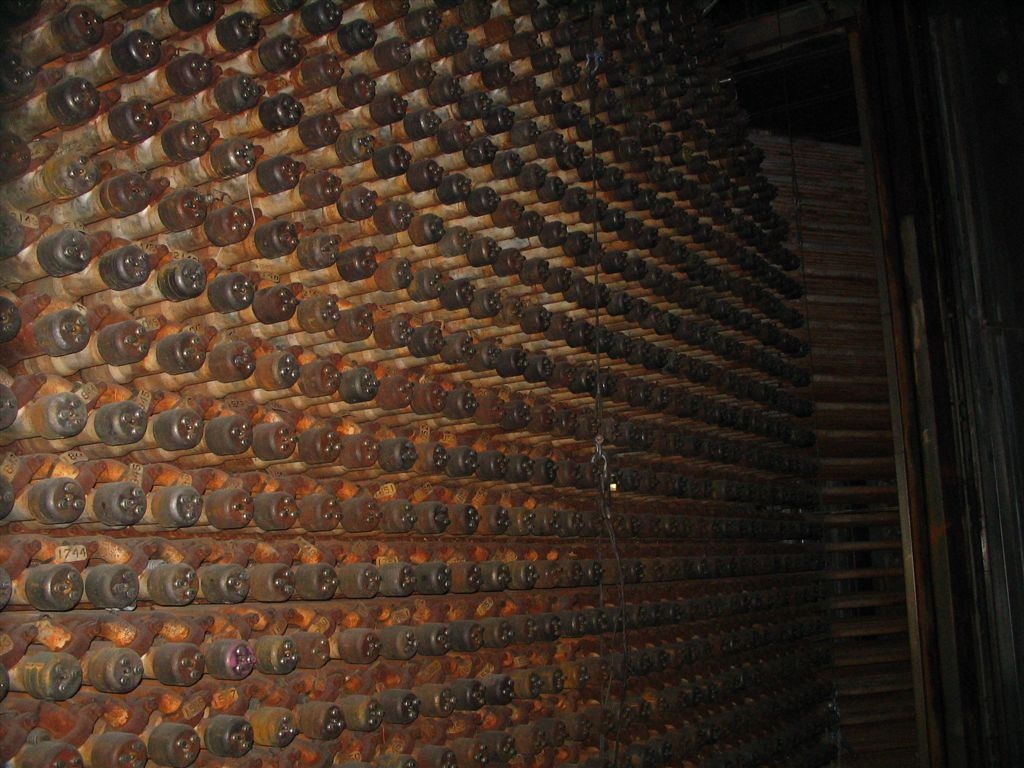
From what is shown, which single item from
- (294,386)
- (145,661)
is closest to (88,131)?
(294,386)

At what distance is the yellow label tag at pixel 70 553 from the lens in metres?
1.74

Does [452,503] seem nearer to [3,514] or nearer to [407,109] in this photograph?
[407,109]

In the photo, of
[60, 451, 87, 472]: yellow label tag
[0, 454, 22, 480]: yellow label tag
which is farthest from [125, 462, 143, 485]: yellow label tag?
[0, 454, 22, 480]: yellow label tag

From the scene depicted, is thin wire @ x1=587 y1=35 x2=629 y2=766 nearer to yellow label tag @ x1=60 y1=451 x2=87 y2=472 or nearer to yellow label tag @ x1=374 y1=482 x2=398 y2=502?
yellow label tag @ x1=374 y1=482 x2=398 y2=502

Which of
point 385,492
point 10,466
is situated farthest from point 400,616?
point 10,466

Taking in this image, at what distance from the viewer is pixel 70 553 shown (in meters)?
1.76

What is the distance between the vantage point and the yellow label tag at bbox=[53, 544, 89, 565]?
1738 millimetres

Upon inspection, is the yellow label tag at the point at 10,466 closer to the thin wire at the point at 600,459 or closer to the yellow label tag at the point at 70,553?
the yellow label tag at the point at 70,553

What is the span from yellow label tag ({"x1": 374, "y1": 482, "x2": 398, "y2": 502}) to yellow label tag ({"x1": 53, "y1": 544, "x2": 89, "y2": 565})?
2.78 ft

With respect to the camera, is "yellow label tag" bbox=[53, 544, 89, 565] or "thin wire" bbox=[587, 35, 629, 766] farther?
"thin wire" bbox=[587, 35, 629, 766]

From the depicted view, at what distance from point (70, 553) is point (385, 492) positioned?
2.96 feet

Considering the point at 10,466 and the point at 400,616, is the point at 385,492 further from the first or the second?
the point at 10,466

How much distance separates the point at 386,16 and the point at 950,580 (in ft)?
13.2

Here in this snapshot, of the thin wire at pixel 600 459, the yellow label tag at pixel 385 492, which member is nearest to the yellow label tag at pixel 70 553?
the yellow label tag at pixel 385 492
